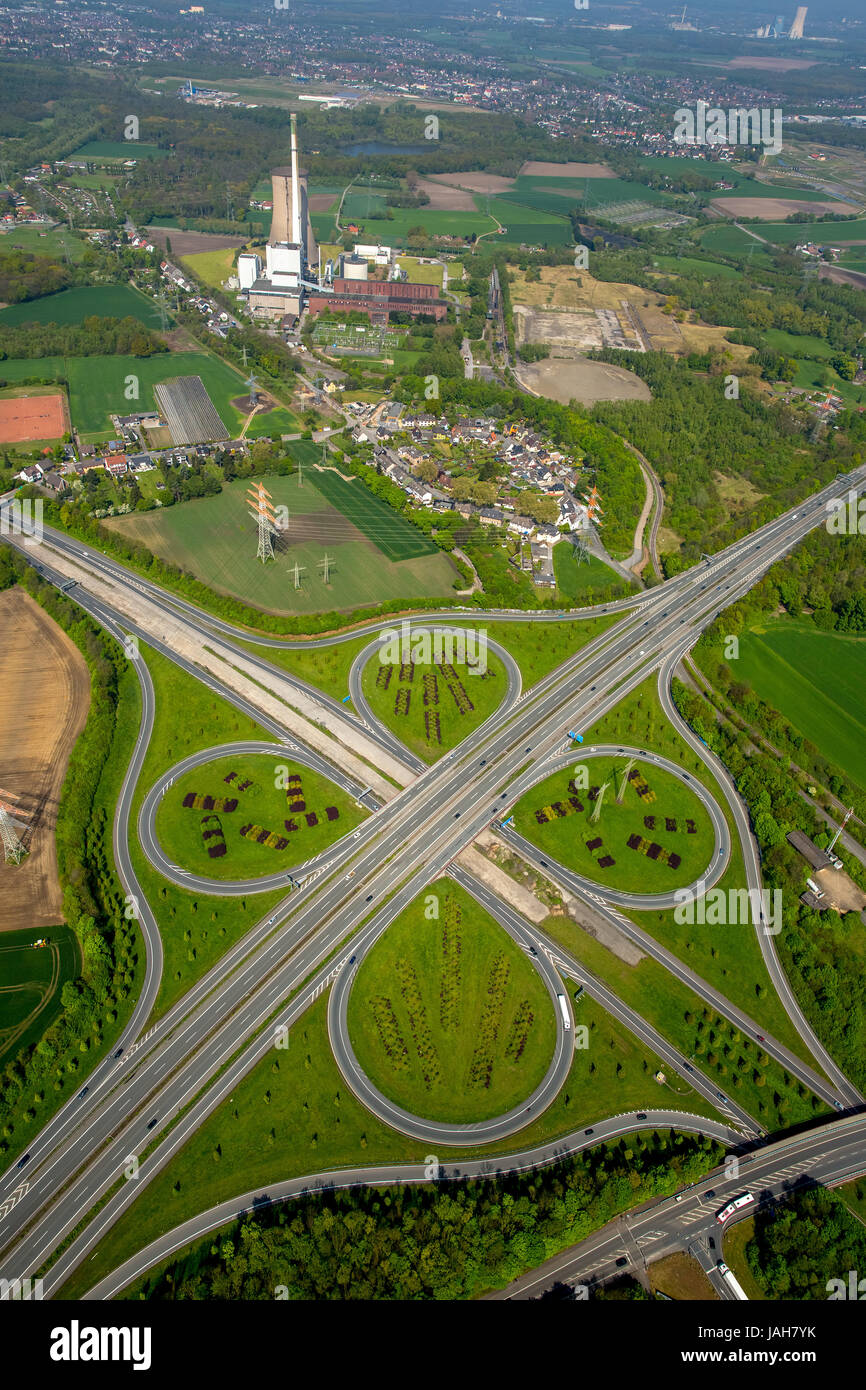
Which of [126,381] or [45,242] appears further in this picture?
[45,242]

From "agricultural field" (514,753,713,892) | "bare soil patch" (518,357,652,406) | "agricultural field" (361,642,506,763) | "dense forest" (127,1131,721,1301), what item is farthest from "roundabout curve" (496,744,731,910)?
"bare soil patch" (518,357,652,406)

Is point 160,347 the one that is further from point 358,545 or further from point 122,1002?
point 122,1002

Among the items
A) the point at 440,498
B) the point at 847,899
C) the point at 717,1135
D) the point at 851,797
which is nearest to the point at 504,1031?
the point at 717,1135

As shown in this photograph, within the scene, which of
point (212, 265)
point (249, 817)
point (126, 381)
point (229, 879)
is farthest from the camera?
point (212, 265)

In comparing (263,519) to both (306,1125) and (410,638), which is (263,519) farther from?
(306,1125)

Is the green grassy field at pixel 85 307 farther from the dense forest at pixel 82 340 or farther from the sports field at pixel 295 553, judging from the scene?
the sports field at pixel 295 553

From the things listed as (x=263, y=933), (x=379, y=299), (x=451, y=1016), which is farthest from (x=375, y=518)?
(x=379, y=299)

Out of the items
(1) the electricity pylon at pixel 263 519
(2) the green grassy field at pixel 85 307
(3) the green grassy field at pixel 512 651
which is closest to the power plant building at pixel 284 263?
(2) the green grassy field at pixel 85 307
